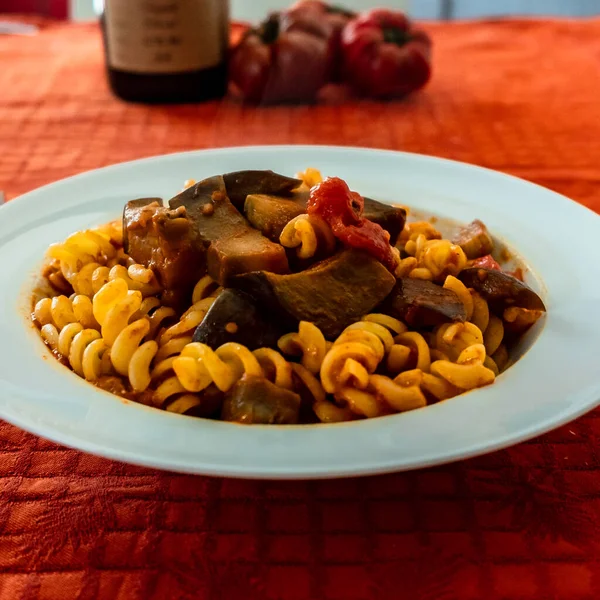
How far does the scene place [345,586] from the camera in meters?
0.90

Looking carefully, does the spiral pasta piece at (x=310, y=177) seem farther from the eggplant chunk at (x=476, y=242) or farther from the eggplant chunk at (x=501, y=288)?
the eggplant chunk at (x=501, y=288)

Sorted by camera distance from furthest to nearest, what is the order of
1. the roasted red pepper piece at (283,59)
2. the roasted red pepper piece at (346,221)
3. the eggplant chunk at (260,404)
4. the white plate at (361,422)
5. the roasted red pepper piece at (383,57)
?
the roasted red pepper piece at (383,57) < the roasted red pepper piece at (283,59) < the roasted red pepper piece at (346,221) < the eggplant chunk at (260,404) < the white plate at (361,422)

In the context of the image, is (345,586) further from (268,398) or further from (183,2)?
(183,2)

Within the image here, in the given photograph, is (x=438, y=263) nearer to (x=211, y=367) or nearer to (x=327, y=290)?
(x=327, y=290)

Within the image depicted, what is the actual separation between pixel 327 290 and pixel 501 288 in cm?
31

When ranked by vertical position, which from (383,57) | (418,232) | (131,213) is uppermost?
(131,213)

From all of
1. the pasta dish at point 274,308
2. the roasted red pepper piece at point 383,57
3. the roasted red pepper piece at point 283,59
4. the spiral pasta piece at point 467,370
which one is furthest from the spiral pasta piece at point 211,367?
the roasted red pepper piece at point 383,57

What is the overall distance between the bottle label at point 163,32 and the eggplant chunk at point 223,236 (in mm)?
1409

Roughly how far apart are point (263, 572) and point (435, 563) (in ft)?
0.70

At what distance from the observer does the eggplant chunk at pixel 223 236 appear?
3.95ft

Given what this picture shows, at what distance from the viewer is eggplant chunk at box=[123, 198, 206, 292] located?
50.2 inches

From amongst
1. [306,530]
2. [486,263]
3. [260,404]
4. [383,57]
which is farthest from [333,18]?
[306,530]

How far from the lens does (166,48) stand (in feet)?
8.60

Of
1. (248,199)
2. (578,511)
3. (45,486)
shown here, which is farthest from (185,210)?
(578,511)
